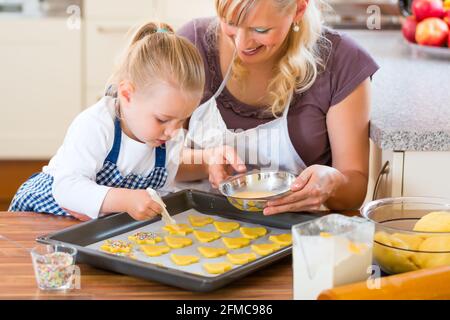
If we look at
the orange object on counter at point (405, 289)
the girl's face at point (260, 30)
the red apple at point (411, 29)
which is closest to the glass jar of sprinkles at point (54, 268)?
the orange object on counter at point (405, 289)

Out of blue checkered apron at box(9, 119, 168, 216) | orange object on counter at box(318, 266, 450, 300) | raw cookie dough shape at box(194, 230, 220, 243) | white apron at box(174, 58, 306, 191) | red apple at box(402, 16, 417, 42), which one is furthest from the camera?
red apple at box(402, 16, 417, 42)

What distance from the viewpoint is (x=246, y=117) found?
179cm

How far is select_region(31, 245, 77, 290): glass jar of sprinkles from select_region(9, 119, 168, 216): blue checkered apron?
1.15 feet

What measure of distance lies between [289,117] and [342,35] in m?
0.23

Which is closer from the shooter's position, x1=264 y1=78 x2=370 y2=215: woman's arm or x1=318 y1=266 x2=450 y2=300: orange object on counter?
x1=318 y1=266 x2=450 y2=300: orange object on counter

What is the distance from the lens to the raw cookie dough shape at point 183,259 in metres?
1.22

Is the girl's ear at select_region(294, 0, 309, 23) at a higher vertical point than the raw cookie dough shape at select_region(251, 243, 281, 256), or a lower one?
higher

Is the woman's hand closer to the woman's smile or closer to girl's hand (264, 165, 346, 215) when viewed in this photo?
girl's hand (264, 165, 346, 215)

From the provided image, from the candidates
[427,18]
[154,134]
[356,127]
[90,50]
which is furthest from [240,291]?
[90,50]

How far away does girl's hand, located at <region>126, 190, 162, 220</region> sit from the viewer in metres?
1.34

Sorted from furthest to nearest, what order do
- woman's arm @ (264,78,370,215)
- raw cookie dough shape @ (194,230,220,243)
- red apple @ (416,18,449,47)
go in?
red apple @ (416,18,449,47), woman's arm @ (264,78,370,215), raw cookie dough shape @ (194,230,220,243)

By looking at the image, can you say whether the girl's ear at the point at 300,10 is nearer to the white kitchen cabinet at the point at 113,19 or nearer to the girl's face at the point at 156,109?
the girl's face at the point at 156,109

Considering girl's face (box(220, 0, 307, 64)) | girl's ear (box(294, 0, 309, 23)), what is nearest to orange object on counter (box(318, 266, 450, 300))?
girl's face (box(220, 0, 307, 64))

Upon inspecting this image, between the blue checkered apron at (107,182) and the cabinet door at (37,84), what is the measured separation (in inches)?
77.0
